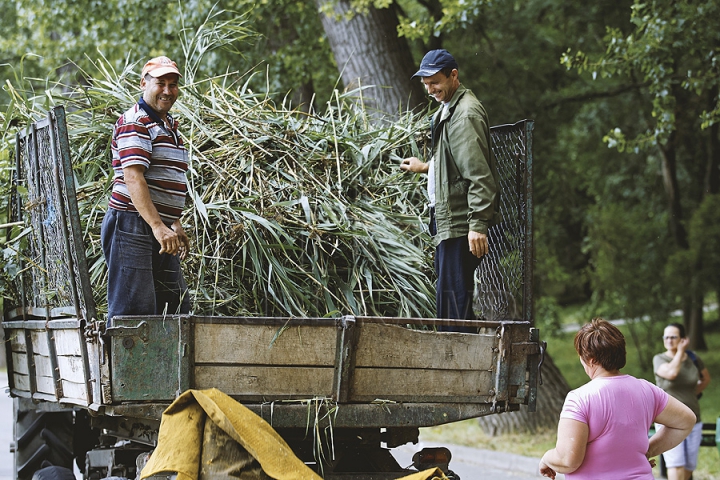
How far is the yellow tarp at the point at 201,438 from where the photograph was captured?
3533 mm

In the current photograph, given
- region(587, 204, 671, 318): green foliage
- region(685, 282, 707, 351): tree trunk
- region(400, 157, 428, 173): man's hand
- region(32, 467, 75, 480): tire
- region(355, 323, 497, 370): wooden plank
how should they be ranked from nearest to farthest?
region(355, 323, 497, 370): wooden plank, region(400, 157, 428, 173): man's hand, region(32, 467, 75, 480): tire, region(587, 204, 671, 318): green foliage, region(685, 282, 707, 351): tree trunk

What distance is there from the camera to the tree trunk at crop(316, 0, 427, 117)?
9.48 metres

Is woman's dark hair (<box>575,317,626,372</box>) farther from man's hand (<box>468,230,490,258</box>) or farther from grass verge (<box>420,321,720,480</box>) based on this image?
grass verge (<box>420,321,720,480</box>)

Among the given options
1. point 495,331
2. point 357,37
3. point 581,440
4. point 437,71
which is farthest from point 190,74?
point 357,37

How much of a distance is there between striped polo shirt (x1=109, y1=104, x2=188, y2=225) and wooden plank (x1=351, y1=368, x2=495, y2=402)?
122cm

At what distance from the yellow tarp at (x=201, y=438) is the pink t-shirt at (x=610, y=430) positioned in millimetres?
641

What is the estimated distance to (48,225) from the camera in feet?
14.9

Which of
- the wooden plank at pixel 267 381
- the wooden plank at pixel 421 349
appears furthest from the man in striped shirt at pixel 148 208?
the wooden plank at pixel 421 349

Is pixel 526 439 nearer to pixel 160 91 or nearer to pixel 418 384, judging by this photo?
pixel 418 384

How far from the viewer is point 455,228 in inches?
181

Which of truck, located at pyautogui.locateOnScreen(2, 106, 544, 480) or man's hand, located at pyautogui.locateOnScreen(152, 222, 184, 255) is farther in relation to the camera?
man's hand, located at pyautogui.locateOnScreen(152, 222, 184, 255)

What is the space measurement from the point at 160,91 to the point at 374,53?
18.6 feet

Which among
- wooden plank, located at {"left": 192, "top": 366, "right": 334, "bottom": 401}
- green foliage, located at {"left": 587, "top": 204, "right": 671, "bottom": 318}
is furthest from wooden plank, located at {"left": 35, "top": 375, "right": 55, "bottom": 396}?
green foliage, located at {"left": 587, "top": 204, "right": 671, "bottom": 318}

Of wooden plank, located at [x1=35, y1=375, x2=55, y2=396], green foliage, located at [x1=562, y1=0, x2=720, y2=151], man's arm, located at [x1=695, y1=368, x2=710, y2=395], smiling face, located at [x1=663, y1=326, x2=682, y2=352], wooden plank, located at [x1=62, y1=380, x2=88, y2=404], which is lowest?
man's arm, located at [x1=695, y1=368, x2=710, y2=395]
